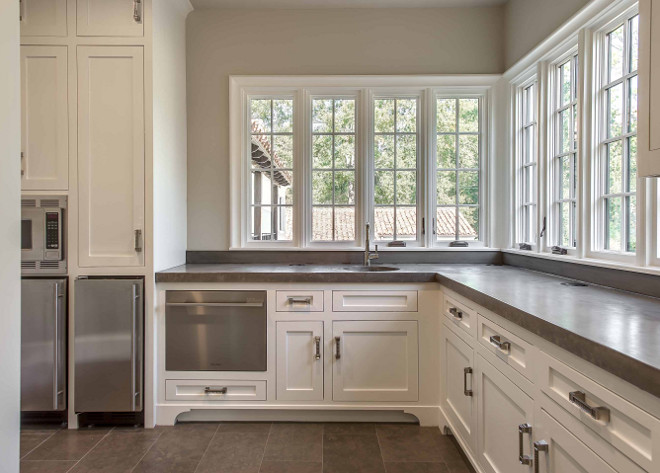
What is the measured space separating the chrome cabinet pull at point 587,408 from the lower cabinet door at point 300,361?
1573 millimetres

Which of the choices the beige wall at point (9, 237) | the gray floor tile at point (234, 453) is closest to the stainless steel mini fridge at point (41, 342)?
the gray floor tile at point (234, 453)

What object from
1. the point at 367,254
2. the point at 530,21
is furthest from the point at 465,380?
the point at 530,21

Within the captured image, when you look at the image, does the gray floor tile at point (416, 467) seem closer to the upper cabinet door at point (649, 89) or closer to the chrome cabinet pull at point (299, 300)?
the chrome cabinet pull at point (299, 300)

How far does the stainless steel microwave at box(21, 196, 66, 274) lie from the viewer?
7.80 ft

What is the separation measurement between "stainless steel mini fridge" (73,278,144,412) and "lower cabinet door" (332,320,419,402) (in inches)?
50.1

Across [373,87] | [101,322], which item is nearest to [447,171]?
[373,87]

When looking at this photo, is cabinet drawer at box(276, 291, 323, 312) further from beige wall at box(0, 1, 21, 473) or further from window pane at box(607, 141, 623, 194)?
window pane at box(607, 141, 623, 194)

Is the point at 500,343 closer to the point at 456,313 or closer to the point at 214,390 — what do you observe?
the point at 456,313

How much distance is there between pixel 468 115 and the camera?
10.1ft

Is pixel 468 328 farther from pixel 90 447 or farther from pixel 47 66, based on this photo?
pixel 47 66

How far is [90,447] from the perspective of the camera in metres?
2.21

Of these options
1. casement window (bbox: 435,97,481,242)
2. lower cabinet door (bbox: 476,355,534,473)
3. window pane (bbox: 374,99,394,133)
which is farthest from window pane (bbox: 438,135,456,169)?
lower cabinet door (bbox: 476,355,534,473)

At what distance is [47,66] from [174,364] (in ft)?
6.52

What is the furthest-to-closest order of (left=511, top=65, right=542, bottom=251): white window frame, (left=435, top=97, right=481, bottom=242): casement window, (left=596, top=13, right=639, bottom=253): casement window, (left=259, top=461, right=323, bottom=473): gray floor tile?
1. (left=435, top=97, right=481, bottom=242): casement window
2. (left=511, top=65, right=542, bottom=251): white window frame
3. (left=259, top=461, right=323, bottom=473): gray floor tile
4. (left=596, top=13, right=639, bottom=253): casement window
